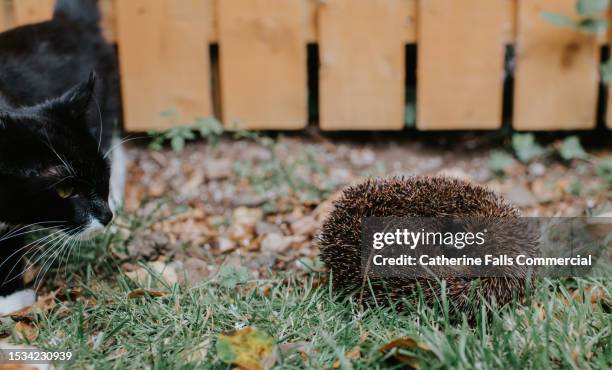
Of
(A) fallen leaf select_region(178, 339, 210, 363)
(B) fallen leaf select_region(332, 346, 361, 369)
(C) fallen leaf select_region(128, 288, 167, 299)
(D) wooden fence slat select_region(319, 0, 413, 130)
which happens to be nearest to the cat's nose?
(C) fallen leaf select_region(128, 288, 167, 299)

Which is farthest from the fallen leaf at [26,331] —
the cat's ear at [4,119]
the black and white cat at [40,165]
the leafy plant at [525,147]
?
the leafy plant at [525,147]

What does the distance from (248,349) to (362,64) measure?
1.84 m

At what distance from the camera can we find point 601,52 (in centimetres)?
316

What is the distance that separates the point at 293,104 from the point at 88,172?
139cm

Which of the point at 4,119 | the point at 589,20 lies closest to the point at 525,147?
the point at 589,20

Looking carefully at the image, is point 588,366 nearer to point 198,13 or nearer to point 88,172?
point 88,172

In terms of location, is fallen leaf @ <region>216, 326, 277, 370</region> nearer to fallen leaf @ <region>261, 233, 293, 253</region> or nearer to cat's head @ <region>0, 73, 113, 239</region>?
cat's head @ <region>0, 73, 113, 239</region>

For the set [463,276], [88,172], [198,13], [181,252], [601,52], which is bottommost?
[181,252]

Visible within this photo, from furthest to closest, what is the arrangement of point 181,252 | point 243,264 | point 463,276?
point 181,252
point 243,264
point 463,276

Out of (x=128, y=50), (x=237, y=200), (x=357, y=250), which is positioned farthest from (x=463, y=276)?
(x=128, y=50)

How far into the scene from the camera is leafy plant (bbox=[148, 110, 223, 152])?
312 cm

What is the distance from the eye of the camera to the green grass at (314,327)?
5.08 ft

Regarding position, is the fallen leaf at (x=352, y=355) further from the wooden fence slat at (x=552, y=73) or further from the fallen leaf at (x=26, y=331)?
the wooden fence slat at (x=552, y=73)

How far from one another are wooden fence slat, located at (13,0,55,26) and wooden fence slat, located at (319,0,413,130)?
129 centimetres
